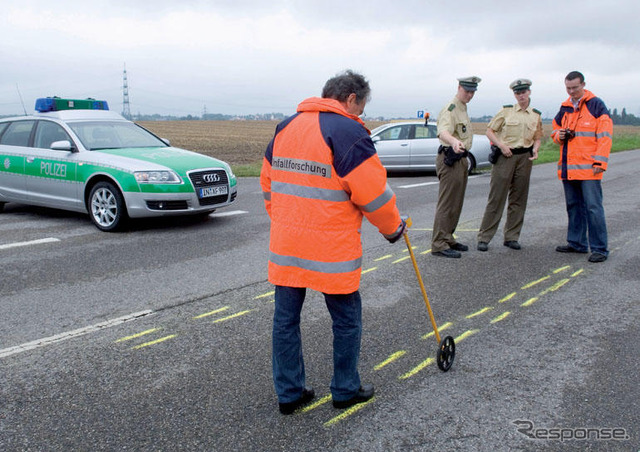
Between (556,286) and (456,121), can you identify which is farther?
(456,121)

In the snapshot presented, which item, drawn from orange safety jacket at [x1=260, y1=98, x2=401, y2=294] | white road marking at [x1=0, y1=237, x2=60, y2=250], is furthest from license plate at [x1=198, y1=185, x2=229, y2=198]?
orange safety jacket at [x1=260, y1=98, x2=401, y2=294]

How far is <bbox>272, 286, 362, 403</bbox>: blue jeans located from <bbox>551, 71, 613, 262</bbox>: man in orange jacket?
420 centimetres

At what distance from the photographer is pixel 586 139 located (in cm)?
618

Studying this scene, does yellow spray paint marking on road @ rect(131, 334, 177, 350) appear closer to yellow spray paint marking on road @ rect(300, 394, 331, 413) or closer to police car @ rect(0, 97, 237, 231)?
yellow spray paint marking on road @ rect(300, 394, 331, 413)

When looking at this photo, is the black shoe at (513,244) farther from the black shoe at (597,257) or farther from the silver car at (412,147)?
the silver car at (412,147)

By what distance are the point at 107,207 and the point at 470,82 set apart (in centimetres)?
497

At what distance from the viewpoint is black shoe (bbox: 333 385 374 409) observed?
9.84 feet

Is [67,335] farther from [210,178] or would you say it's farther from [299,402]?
[210,178]

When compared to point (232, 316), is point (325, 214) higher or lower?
higher

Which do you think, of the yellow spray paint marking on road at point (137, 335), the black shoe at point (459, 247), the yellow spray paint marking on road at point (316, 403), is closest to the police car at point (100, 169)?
the black shoe at point (459, 247)

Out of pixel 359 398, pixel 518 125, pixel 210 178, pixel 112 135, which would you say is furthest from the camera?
pixel 112 135

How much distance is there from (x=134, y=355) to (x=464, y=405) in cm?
210

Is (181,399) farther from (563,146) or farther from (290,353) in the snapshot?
(563,146)

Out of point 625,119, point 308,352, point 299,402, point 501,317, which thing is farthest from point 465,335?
point 625,119
